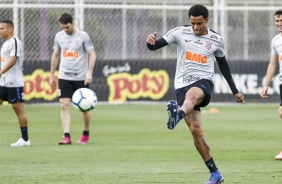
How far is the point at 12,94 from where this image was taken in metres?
14.6

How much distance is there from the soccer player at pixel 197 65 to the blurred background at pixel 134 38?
14.5 metres

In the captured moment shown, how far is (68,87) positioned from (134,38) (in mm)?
11929

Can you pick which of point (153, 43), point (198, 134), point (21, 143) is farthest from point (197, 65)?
point (21, 143)

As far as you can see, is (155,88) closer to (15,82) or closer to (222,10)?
(222,10)

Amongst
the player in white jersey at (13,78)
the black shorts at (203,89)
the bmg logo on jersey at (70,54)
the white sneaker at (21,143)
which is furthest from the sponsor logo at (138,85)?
the black shorts at (203,89)

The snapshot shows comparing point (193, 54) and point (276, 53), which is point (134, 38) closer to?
point (276, 53)

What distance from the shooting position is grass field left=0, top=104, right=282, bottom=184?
10.5 m

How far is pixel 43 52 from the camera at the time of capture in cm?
2561

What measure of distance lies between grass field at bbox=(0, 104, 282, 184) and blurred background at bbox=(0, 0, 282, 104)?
291 centimetres

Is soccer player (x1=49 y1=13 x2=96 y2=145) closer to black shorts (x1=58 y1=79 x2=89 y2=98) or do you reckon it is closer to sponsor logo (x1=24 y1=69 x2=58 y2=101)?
black shorts (x1=58 y1=79 x2=89 y2=98)

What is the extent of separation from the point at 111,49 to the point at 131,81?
7.00 feet

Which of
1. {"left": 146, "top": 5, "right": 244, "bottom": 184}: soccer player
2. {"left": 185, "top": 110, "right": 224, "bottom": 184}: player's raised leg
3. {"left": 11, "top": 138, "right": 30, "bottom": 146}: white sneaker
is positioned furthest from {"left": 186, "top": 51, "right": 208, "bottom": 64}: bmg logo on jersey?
{"left": 11, "top": 138, "right": 30, "bottom": 146}: white sneaker

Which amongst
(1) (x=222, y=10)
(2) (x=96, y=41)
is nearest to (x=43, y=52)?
(2) (x=96, y=41)

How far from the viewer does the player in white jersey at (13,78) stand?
14.5 m
